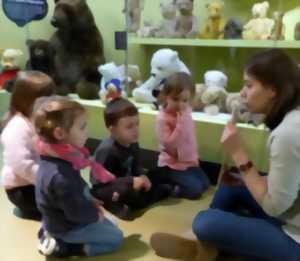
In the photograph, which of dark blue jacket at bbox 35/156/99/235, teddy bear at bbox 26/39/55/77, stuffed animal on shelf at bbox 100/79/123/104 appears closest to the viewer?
dark blue jacket at bbox 35/156/99/235

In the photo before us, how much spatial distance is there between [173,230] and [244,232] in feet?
1.29

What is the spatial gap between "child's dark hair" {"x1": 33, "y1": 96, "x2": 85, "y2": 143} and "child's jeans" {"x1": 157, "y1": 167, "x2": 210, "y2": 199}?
0.66m

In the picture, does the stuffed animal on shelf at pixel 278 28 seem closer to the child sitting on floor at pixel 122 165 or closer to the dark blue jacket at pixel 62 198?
the child sitting on floor at pixel 122 165

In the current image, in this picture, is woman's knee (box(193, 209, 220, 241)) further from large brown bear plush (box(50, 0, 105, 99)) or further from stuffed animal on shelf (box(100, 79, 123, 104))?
large brown bear plush (box(50, 0, 105, 99))

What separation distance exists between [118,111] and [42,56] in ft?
3.49

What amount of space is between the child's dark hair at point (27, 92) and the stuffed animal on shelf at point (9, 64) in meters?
1.20

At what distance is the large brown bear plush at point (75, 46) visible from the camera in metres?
2.46

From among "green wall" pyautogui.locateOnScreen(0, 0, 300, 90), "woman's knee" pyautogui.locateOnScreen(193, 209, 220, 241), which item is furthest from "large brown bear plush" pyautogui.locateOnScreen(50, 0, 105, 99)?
"woman's knee" pyautogui.locateOnScreen(193, 209, 220, 241)

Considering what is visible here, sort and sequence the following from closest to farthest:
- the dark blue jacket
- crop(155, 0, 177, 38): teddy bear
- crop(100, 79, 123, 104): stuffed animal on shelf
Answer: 1. the dark blue jacket
2. crop(100, 79, 123, 104): stuffed animal on shelf
3. crop(155, 0, 177, 38): teddy bear

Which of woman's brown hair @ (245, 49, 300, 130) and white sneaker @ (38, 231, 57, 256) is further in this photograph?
white sneaker @ (38, 231, 57, 256)

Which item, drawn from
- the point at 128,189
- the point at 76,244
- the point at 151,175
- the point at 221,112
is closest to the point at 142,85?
the point at 221,112

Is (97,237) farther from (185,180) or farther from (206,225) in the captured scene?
(185,180)

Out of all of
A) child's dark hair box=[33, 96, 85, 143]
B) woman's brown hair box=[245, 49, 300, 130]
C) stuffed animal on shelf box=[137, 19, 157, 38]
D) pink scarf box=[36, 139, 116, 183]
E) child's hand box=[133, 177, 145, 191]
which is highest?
stuffed animal on shelf box=[137, 19, 157, 38]

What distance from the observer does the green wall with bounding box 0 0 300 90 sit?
7.04 feet
